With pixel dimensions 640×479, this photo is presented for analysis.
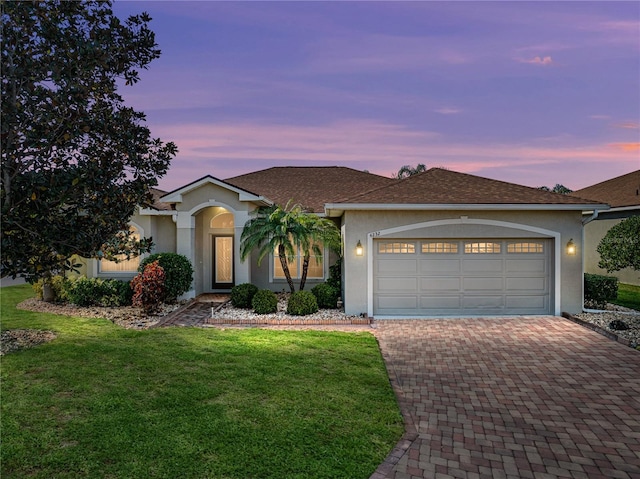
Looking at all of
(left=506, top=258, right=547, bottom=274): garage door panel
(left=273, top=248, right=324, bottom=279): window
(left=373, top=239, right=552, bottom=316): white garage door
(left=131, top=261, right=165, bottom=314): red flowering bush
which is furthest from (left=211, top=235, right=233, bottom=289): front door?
(left=506, top=258, right=547, bottom=274): garage door panel

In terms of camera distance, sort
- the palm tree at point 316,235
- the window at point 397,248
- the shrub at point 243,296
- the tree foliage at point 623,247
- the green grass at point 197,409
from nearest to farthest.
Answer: the green grass at point 197,409, the tree foliage at point 623,247, the window at point 397,248, the palm tree at point 316,235, the shrub at point 243,296

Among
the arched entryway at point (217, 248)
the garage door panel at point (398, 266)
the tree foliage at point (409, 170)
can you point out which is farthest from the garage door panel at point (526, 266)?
the tree foliage at point (409, 170)

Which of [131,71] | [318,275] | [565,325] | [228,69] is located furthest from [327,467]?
[228,69]

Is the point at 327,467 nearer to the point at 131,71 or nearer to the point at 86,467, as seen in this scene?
the point at 86,467

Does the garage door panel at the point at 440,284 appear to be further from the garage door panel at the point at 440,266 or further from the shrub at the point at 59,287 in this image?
the shrub at the point at 59,287

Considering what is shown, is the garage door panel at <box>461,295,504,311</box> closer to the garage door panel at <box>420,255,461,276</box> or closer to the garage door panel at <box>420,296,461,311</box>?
the garage door panel at <box>420,296,461,311</box>

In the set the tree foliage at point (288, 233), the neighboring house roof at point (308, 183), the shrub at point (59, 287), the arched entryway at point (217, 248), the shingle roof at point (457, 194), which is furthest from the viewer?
the neighboring house roof at point (308, 183)

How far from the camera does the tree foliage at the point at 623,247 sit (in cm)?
964

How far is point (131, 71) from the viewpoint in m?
7.42

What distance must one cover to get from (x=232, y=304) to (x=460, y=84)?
42.8 feet

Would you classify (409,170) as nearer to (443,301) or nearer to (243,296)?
(443,301)

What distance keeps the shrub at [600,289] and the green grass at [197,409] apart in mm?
8471

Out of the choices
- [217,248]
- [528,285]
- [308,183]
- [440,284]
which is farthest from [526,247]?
[217,248]

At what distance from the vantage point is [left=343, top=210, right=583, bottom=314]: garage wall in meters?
11.0
